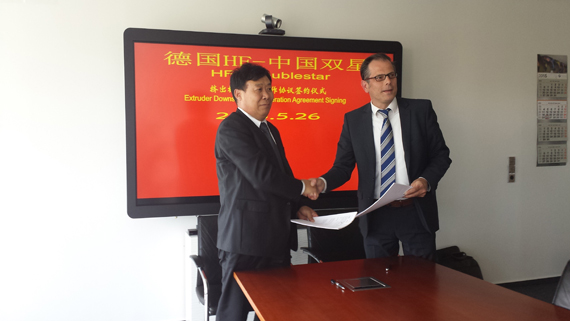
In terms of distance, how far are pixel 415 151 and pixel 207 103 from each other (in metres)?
1.60

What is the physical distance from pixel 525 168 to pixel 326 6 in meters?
2.51

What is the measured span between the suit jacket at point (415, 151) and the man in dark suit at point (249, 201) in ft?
1.56

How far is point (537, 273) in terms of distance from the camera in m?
4.32

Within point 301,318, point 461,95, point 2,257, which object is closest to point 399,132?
point 301,318

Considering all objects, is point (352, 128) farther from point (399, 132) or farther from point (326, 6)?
point (326, 6)

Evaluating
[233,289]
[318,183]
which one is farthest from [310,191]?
[233,289]

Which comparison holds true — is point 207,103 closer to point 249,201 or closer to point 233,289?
point 249,201

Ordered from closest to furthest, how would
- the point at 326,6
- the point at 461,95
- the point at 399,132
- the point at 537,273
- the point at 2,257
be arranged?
the point at 399,132 → the point at 2,257 → the point at 326,6 → the point at 461,95 → the point at 537,273

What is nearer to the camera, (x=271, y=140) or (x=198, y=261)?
(x=271, y=140)

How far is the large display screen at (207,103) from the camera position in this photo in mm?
3125

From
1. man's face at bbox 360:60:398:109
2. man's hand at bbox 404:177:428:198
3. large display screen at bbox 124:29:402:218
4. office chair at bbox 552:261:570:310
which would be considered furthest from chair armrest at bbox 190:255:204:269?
office chair at bbox 552:261:570:310

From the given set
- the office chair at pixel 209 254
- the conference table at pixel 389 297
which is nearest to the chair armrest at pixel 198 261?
the office chair at pixel 209 254

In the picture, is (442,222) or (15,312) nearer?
(15,312)

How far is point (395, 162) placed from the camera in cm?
249
